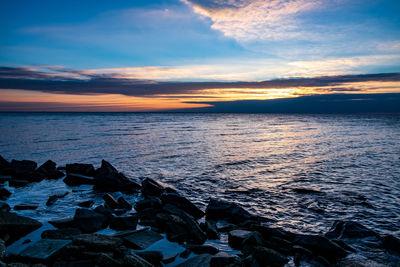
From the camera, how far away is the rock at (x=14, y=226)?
631 centimetres

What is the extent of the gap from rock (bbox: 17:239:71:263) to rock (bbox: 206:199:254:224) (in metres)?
4.72

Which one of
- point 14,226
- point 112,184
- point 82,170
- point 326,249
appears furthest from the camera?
point 82,170

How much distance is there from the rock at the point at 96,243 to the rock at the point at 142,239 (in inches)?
21.7

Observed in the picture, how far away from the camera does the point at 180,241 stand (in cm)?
670

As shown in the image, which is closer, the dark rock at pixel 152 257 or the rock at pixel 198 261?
the rock at pixel 198 261

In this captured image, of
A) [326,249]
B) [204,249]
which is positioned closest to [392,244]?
[326,249]

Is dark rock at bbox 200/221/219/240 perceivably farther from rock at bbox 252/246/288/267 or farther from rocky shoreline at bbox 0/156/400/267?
rock at bbox 252/246/288/267

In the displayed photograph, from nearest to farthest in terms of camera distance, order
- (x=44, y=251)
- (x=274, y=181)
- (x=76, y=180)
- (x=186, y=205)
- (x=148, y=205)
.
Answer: (x=44, y=251), (x=186, y=205), (x=148, y=205), (x=76, y=180), (x=274, y=181)

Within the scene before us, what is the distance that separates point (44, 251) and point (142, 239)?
2.27m

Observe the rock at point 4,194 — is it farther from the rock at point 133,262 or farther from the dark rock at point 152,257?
the rock at point 133,262

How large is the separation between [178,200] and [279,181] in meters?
6.90

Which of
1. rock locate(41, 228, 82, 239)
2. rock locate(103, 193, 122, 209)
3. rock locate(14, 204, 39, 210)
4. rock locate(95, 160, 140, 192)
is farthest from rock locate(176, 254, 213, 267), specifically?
rock locate(95, 160, 140, 192)

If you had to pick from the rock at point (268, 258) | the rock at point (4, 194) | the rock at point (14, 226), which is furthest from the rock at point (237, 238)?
the rock at point (4, 194)

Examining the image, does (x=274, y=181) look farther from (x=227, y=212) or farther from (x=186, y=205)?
(x=186, y=205)
